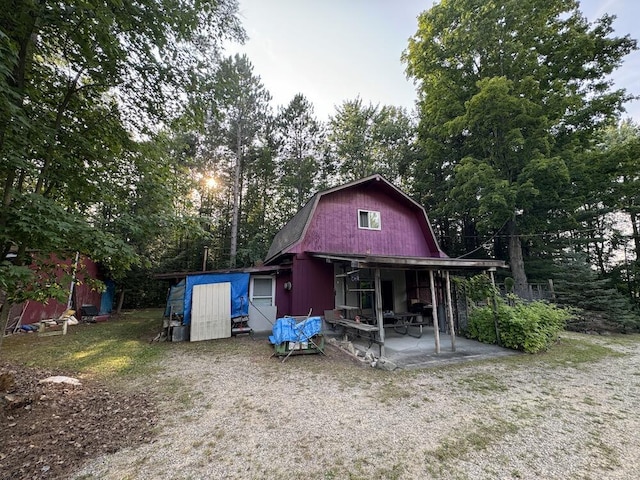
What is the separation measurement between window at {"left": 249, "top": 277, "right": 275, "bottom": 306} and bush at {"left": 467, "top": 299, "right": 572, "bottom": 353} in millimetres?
6825

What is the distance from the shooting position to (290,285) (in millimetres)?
9039

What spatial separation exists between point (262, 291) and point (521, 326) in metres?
7.90

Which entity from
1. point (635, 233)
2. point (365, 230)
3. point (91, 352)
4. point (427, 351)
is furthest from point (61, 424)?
point (635, 233)

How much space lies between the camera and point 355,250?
10148 millimetres

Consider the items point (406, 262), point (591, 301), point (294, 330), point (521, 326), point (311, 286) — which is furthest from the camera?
point (591, 301)

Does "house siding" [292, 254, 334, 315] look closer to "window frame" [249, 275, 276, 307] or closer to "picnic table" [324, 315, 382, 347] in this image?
"picnic table" [324, 315, 382, 347]

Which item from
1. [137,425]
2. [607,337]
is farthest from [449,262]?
[607,337]

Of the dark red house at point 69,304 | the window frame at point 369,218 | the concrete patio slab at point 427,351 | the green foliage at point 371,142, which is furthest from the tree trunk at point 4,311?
the green foliage at point 371,142

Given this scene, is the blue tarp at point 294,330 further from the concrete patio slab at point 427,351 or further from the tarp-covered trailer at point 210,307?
the tarp-covered trailer at point 210,307

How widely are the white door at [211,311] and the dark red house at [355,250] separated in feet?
6.03

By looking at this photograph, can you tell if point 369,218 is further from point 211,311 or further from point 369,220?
point 211,311

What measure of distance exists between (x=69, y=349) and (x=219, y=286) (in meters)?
3.98

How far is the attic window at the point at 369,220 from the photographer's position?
34.7 ft

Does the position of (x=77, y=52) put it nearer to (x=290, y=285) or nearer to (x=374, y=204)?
(x=290, y=285)
